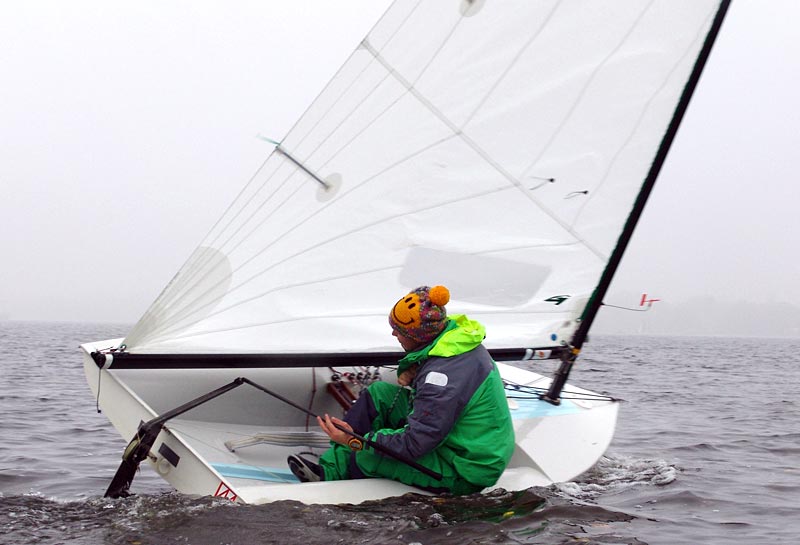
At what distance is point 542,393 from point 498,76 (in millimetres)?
2022

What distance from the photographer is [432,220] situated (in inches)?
163

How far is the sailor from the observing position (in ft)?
11.0

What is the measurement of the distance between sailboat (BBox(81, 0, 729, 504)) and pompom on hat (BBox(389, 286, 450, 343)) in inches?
22.3

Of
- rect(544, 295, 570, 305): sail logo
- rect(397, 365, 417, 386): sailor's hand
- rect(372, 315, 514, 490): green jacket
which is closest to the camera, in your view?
rect(372, 315, 514, 490): green jacket

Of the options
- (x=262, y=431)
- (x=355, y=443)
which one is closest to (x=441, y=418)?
(x=355, y=443)

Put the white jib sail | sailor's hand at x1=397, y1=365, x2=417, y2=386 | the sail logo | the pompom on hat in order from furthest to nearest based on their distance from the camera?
the sail logo → the white jib sail → sailor's hand at x1=397, y1=365, x2=417, y2=386 → the pompom on hat

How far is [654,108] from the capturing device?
4242 millimetres

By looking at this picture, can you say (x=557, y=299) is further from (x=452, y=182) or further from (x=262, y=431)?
(x=262, y=431)

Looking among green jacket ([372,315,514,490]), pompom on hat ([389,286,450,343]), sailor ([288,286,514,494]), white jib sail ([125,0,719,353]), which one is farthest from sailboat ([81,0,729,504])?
pompom on hat ([389,286,450,343])

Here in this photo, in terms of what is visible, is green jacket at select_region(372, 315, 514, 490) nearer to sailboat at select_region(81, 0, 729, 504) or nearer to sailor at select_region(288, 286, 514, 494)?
sailor at select_region(288, 286, 514, 494)

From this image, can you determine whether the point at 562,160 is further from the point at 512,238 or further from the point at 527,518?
the point at 527,518

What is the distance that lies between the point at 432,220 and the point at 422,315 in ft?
Answer: 2.63

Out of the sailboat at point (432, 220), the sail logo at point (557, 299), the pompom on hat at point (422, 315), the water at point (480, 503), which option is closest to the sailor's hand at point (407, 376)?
the pompom on hat at point (422, 315)

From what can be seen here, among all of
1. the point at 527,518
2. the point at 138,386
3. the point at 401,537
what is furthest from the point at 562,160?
the point at 138,386
